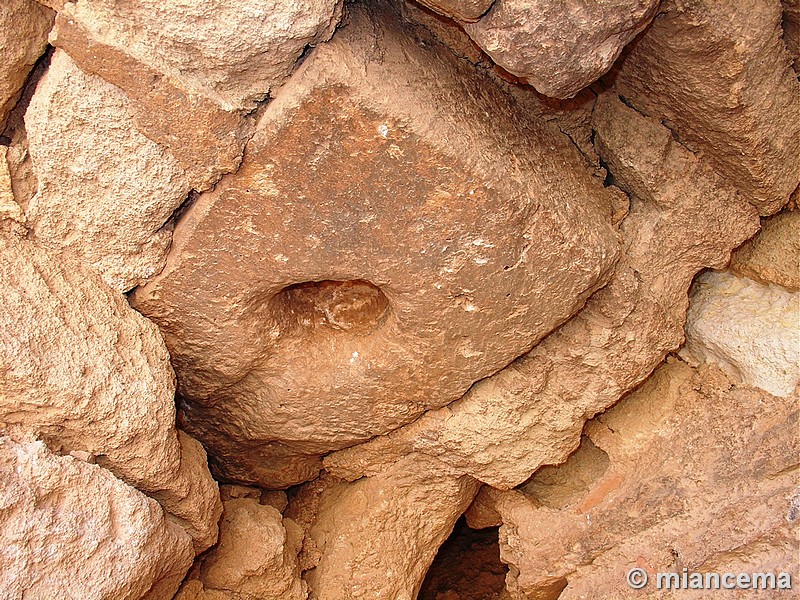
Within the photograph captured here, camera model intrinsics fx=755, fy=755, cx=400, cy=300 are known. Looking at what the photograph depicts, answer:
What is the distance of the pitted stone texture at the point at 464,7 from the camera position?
1065mm

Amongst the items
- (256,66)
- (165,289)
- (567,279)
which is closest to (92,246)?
(165,289)

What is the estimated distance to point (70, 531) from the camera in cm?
125

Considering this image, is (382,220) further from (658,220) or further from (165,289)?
(658,220)

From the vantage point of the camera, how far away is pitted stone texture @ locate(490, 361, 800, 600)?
1444 mm

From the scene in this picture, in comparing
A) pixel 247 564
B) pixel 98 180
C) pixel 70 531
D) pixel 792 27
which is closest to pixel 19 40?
pixel 98 180

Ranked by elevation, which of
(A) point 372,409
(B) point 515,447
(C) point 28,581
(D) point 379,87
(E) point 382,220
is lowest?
(C) point 28,581

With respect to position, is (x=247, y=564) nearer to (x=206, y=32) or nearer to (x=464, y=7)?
(x=206, y=32)

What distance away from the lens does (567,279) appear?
140 centimetres

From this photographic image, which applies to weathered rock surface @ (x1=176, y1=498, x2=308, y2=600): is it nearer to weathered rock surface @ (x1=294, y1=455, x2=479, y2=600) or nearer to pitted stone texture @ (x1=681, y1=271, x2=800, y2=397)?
weathered rock surface @ (x1=294, y1=455, x2=479, y2=600)

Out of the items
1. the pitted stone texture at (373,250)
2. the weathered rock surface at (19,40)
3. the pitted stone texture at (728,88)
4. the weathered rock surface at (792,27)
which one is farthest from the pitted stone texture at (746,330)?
the weathered rock surface at (19,40)

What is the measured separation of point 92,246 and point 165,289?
0.15 meters

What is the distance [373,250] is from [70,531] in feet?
2.26

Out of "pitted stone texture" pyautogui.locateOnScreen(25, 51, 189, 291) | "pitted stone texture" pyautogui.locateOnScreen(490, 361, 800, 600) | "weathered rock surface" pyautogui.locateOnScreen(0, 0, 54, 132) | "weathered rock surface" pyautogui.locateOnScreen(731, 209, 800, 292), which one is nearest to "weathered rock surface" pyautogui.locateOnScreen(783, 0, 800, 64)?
"weathered rock surface" pyautogui.locateOnScreen(731, 209, 800, 292)

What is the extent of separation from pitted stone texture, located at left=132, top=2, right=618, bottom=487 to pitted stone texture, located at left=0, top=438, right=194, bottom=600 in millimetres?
320
